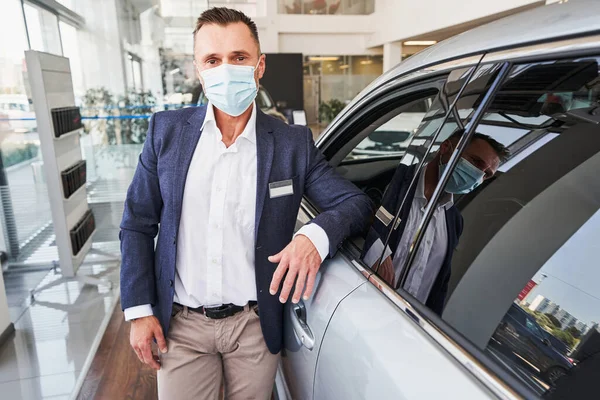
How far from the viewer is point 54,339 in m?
2.89

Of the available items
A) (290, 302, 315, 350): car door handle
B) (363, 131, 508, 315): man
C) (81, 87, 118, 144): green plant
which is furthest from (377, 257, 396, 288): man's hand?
(81, 87, 118, 144): green plant

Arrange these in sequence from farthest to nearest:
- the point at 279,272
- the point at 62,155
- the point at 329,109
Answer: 1. the point at 329,109
2. the point at 62,155
3. the point at 279,272

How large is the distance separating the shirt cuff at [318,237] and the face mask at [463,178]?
36 centimetres

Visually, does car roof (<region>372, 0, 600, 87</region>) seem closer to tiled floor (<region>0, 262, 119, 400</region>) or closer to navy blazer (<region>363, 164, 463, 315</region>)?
navy blazer (<region>363, 164, 463, 315</region>)

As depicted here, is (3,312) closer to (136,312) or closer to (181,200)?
(136,312)

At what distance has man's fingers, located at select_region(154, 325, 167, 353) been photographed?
1329 mm

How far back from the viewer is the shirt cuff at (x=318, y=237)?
117cm

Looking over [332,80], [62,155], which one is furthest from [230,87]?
[332,80]

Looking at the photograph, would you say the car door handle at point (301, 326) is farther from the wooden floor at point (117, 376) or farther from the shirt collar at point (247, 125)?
the wooden floor at point (117, 376)

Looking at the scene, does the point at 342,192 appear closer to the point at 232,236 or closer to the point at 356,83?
the point at 232,236

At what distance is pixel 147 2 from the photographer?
218 inches

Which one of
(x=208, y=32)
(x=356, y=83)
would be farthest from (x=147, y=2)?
(x=356, y=83)

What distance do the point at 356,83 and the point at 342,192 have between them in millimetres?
16142

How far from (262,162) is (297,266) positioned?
334mm
